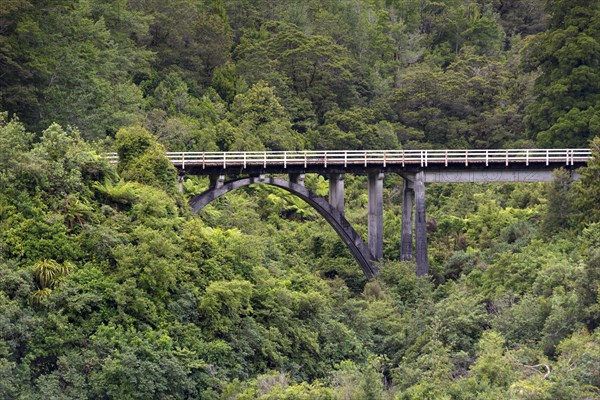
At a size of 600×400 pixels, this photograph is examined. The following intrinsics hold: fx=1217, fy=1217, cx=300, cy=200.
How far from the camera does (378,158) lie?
165 ft

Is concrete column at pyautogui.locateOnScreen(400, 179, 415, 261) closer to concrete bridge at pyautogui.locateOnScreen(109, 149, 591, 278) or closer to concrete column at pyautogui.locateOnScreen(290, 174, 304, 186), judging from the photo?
concrete bridge at pyautogui.locateOnScreen(109, 149, 591, 278)

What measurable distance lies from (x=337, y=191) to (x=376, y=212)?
6.10ft

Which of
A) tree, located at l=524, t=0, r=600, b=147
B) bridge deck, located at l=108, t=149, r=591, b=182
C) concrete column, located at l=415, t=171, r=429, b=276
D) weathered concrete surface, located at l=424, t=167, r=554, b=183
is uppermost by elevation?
tree, located at l=524, t=0, r=600, b=147

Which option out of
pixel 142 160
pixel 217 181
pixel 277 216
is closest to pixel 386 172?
pixel 217 181

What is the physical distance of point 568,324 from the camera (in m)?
37.2

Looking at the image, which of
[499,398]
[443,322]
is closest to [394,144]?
[443,322]

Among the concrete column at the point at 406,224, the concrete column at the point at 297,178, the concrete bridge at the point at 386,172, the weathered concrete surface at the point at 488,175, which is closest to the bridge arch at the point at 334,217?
the concrete bridge at the point at 386,172

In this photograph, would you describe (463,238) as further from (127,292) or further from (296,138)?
(127,292)

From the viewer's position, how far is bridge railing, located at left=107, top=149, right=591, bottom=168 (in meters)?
47.3

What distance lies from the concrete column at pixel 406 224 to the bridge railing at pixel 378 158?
1382 millimetres

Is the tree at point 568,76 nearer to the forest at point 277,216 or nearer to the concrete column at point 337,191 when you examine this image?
the forest at point 277,216

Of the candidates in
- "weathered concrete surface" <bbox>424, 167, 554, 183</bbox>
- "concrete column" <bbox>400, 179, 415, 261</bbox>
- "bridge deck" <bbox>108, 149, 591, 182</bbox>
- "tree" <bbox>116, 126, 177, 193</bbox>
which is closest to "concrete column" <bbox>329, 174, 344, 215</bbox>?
"bridge deck" <bbox>108, 149, 591, 182</bbox>

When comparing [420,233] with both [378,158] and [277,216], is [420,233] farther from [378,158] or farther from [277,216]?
[277,216]

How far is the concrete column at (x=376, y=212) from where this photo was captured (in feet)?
166
